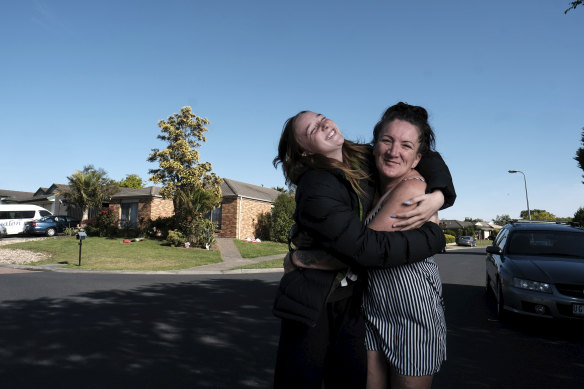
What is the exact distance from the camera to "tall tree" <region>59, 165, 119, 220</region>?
2962cm

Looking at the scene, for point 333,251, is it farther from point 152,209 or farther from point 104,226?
point 152,209

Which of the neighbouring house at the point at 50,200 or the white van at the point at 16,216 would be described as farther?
the neighbouring house at the point at 50,200

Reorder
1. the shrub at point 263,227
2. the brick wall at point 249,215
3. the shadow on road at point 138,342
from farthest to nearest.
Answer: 1. the shrub at point 263,227
2. the brick wall at point 249,215
3. the shadow on road at point 138,342

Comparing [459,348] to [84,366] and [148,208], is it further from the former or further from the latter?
[148,208]

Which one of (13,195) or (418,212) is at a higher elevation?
(13,195)

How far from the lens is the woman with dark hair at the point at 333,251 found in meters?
1.61

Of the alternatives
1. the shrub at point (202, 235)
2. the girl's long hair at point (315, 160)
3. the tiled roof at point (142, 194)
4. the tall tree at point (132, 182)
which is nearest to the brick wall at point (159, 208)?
the tiled roof at point (142, 194)

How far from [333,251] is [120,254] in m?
19.2

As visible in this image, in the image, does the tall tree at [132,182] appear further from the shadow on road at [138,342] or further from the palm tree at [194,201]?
the shadow on road at [138,342]

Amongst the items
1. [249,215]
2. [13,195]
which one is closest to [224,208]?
[249,215]

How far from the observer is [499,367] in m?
4.45

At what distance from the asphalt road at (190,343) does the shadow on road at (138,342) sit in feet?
0.04

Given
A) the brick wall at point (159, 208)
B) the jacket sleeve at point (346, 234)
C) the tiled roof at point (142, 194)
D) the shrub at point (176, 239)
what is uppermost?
the tiled roof at point (142, 194)

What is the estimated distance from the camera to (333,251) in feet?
5.27
